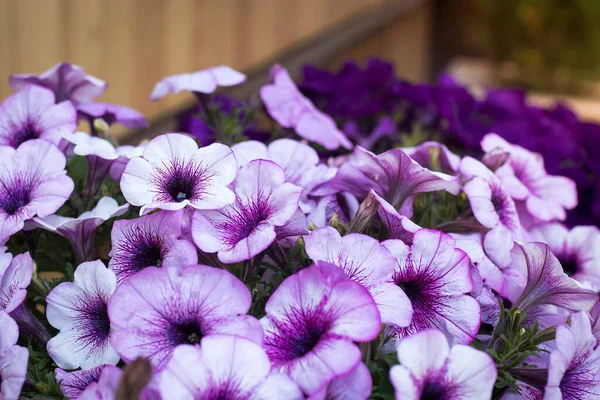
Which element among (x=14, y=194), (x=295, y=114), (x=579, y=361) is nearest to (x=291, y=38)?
(x=295, y=114)

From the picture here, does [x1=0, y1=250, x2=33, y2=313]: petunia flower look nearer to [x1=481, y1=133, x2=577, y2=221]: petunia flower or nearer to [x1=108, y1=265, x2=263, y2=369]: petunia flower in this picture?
[x1=108, y1=265, x2=263, y2=369]: petunia flower

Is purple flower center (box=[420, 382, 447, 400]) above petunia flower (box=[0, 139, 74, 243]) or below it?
below

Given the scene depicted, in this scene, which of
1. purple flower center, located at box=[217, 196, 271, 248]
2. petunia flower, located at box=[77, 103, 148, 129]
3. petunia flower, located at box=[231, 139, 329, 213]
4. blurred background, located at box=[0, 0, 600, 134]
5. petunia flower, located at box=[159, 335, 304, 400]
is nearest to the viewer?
petunia flower, located at box=[159, 335, 304, 400]

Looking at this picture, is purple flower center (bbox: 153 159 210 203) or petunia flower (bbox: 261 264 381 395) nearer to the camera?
petunia flower (bbox: 261 264 381 395)

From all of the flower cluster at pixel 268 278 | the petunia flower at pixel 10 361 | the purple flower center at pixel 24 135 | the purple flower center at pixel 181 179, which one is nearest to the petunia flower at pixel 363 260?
the flower cluster at pixel 268 278

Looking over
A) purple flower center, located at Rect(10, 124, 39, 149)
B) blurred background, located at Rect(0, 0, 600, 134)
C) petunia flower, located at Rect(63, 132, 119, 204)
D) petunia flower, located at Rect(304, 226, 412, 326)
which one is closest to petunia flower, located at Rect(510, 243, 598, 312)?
petunia flower, located at Rect(304, 226, 412, 326)

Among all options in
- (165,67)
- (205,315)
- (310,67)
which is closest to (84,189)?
(205,315)

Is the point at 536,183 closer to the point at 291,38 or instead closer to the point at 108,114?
the point at 108,114
